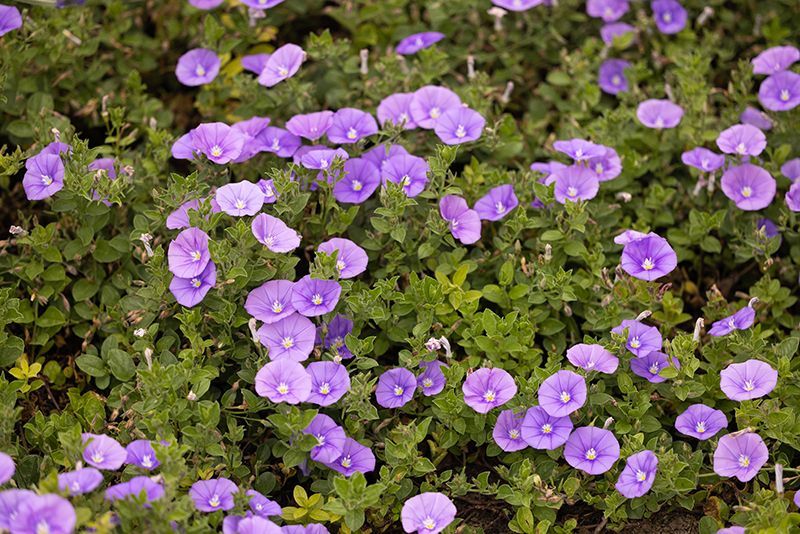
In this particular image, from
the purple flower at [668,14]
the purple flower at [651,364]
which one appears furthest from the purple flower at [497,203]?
the purple flower at [668,14]

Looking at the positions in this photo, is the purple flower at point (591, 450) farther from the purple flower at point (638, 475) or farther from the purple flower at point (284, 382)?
the purple flower at point (284, 382)

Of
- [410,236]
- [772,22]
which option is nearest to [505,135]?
[410,236]

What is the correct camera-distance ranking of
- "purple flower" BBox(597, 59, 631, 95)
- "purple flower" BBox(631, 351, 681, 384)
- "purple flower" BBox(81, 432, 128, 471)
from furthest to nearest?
"purple flower" BBox(597, 59, 631, 95), "purple flower" BBox(631, 351, 681, 384), "purple flower" BBox(81, 432, 128, 471)

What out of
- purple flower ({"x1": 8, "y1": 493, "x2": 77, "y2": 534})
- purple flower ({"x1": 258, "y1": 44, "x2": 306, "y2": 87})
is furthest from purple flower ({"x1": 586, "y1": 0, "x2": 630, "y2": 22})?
purple flower ({"x1": 8, "y1": 493, "x2": 77, "y2": 534})

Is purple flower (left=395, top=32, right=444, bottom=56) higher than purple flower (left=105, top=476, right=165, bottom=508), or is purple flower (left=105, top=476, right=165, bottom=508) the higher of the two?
purple flower (left=395, top=32, right=444, bottom=56)

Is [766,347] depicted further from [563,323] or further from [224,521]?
[224,521]

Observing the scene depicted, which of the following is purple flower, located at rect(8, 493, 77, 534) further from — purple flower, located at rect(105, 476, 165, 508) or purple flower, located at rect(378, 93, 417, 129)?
purple flower, located at rect(378, 93, 417, 129)

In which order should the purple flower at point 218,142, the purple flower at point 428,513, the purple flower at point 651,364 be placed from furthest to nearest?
the purple flower at point 218,142
the purple flower at point 651,364
the purple flower at point 428,513
